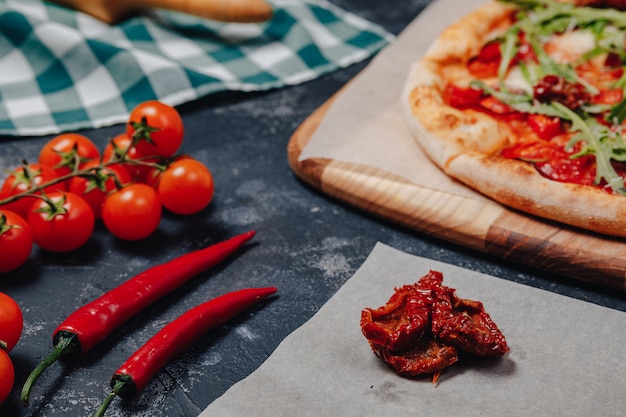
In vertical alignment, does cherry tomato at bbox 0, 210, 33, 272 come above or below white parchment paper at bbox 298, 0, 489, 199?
above

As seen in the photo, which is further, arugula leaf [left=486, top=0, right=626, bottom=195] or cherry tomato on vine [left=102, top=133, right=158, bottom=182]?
cherry tomato on vine [left=102, top=133, right=158, bottom=182]

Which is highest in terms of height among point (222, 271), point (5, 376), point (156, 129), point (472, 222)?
point (156, 129)

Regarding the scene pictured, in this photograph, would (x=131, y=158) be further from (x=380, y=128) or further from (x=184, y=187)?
(x=380, y=128)

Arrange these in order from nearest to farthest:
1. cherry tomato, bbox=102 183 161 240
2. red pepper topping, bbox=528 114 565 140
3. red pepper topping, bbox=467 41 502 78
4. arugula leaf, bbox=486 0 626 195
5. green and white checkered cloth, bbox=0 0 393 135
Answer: cherry tomato, bbox=102 183 161 240 < arugula leaf, bbox=486 0 626 195 < red pepper topping, bbox=528 114 565 140 < red pepper topping, bbox=467 41 502 78 < green and white checkered cloth, bbox=0 0 393 135

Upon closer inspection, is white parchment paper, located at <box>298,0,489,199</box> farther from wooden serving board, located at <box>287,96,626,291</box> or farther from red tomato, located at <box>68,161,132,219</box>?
red tomato, located at <box>68,161,132,219</box>

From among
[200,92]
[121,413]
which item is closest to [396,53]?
[200,92]

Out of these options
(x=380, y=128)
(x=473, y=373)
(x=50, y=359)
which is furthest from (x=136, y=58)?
(x=473, y=373)

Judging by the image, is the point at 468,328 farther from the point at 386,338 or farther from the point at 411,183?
the point at 411,183

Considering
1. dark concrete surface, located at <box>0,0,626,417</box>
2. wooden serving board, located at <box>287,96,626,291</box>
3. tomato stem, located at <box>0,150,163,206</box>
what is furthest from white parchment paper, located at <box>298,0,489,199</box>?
tomato stem, located at <box>0,150,163,206</box>
